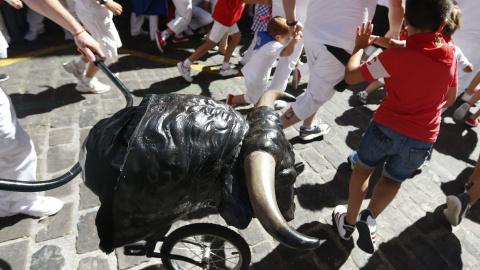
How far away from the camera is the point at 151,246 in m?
2.00

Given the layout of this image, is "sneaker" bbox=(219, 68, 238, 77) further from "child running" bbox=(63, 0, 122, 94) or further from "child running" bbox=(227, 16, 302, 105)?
"child running" bbox=(63, 0, 122, 94)

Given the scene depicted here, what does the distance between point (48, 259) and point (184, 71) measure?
3.49 m

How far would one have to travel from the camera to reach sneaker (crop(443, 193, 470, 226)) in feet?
9.64

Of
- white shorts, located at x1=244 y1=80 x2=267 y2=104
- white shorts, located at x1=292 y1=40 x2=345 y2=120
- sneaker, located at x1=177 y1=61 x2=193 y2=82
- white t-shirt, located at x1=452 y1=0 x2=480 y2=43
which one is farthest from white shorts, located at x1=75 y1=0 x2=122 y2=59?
white t-shirt, located at x1=452 y1=0 x2=480 y2=43

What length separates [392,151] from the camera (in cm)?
237

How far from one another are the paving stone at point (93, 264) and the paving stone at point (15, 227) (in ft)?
1.93

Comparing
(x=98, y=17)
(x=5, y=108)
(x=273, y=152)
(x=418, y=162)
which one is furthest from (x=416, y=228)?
(x=98, y=17)

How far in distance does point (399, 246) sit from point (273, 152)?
2174 millimetres

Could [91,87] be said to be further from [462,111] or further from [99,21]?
[462,111]

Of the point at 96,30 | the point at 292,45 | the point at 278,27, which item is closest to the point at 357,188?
the point at 292,45

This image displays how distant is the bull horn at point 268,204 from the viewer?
1.08m

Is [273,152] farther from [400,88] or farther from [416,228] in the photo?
[416,228]

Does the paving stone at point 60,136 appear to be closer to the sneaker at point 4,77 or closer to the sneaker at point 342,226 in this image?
the sneaker at point 4,77

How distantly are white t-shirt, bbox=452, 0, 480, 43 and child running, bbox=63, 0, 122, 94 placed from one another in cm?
490
